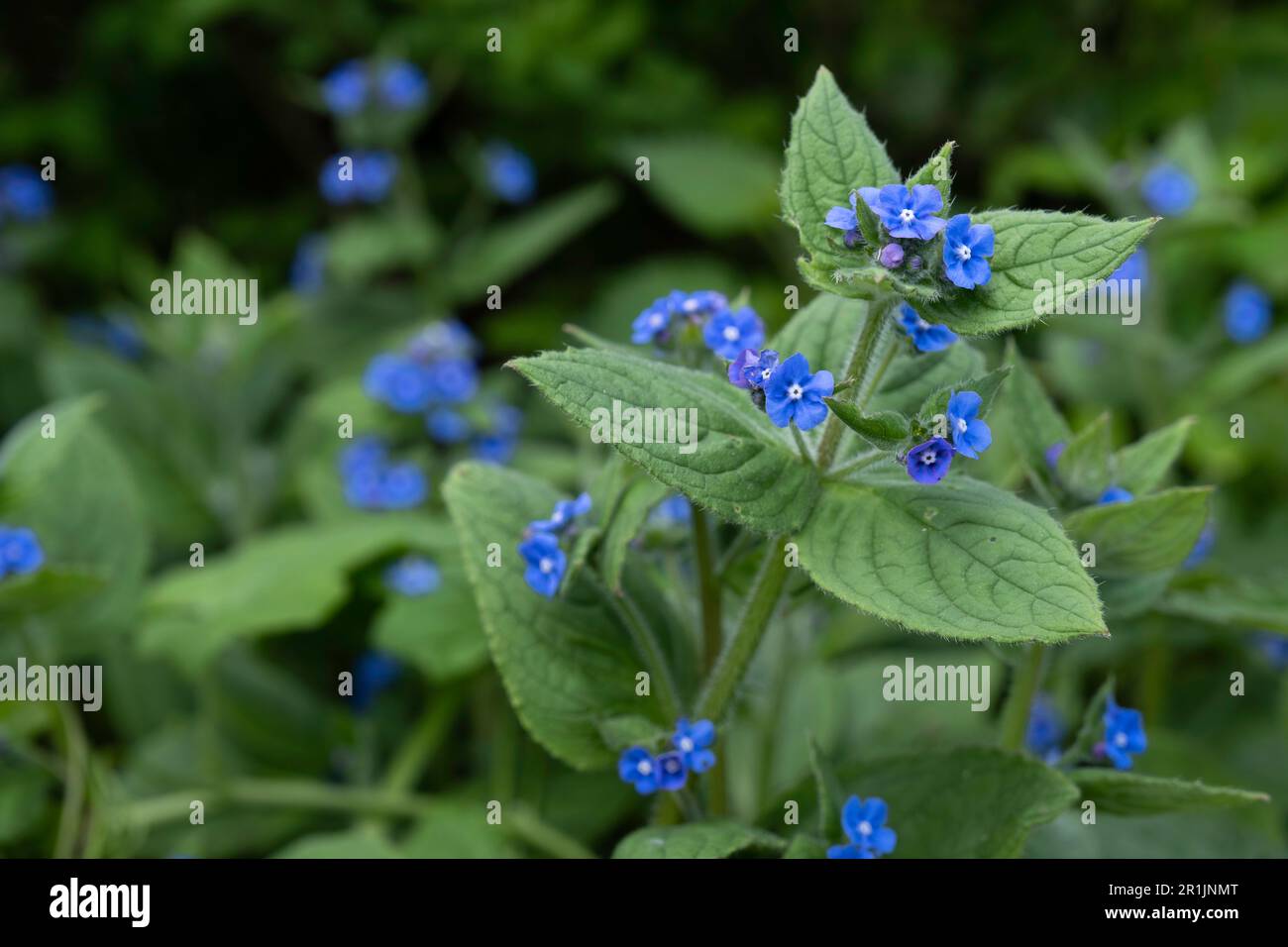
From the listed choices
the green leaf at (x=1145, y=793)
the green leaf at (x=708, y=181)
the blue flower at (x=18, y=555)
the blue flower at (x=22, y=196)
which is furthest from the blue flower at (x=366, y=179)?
the green leaf at (x=1145, y=793)

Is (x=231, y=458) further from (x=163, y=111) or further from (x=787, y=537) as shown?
(x=787, y=537)

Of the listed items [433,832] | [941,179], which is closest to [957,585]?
[941,179]

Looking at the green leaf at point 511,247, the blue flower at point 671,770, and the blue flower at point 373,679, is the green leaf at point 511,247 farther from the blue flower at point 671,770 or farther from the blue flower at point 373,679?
the blue flower at point 671,770

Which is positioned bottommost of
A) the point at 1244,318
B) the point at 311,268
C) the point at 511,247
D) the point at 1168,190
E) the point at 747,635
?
the point at 747,635

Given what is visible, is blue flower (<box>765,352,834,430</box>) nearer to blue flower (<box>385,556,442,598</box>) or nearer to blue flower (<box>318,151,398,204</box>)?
blue flower (<box>385,556,442,598</box>)

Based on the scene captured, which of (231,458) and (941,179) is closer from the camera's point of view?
(941,179)

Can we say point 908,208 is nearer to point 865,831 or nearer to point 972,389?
point 972,389

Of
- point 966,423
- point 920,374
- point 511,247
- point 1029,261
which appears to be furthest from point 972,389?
point 511,247
